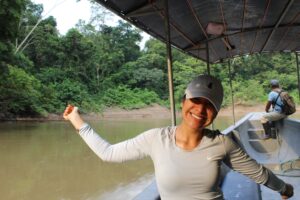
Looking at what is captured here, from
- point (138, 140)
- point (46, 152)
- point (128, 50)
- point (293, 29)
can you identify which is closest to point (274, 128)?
point (293, 29)

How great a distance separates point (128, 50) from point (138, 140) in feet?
106

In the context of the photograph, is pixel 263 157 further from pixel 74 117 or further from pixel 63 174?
pixel 63 174

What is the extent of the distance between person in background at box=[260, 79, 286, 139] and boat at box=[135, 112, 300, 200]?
0.12 meters

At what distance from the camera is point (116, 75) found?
3152 cm

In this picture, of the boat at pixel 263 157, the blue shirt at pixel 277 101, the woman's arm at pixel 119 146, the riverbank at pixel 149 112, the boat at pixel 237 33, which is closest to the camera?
the woman's arm at pixel 119 146

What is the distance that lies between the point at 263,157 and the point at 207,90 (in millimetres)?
4912

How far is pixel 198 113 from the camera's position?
1233mm

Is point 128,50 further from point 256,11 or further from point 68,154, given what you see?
point 256,11

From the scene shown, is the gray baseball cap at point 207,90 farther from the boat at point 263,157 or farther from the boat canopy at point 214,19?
the boat canopy at point 214,19

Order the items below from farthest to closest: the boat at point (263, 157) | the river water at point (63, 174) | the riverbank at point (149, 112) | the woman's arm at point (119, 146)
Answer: the riverbank at point (149, 112) < the river water at point (63, 174) < the boat at point (263, 157) < the woman's arm at point (119, 146)

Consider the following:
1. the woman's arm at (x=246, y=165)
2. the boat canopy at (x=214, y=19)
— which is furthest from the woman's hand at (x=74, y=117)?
the boat canopy at (x=214, y=19)

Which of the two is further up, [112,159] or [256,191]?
[112,159]

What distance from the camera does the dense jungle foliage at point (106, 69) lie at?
88.1 feet

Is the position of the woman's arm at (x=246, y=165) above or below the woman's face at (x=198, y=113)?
below
